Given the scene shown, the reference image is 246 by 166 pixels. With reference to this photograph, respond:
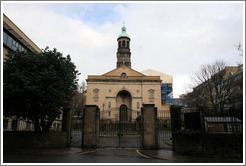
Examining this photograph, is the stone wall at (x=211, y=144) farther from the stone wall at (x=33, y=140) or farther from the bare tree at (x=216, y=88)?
the bare tree at (x=216, y=88)

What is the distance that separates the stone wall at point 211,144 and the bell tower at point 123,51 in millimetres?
41553

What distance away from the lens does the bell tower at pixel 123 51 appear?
1970 inches

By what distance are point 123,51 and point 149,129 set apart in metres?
41.0

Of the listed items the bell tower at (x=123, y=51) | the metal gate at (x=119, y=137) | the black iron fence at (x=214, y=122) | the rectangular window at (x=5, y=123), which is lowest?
the metal gate at (x=119, y=137)

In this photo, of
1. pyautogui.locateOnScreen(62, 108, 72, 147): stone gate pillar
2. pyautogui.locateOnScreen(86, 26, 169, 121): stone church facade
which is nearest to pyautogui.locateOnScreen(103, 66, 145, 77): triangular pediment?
pyautogui.locateOnScreen(86, 26, 169, 121): stone church facade

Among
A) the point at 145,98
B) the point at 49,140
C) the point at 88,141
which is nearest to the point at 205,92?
the point at 145,98

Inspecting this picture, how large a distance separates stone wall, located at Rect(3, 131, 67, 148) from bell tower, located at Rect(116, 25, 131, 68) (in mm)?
40154

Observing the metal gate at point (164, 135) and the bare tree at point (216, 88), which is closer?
the metal gate at point (164, 135)

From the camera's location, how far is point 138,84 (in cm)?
3962

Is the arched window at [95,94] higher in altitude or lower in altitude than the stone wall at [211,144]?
higher

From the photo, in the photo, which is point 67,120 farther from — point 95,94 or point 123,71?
point 123,71

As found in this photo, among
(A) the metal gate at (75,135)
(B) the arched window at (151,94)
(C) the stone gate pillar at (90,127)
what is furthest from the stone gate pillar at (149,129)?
(B) the arched window at (151,94)

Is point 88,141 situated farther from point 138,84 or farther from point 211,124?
point 138,84

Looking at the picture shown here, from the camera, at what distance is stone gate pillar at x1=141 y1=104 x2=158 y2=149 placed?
10945mm
